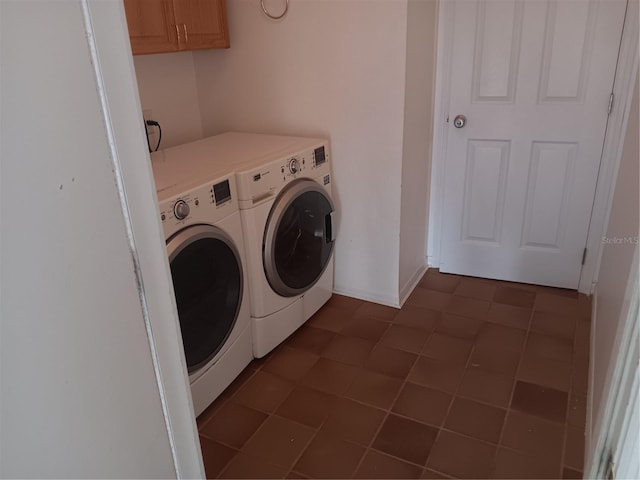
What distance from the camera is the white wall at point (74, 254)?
0.59 metres

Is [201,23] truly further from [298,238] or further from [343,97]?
[298,238]

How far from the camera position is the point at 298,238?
232 centimetres

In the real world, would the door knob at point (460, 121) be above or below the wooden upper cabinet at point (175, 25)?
below

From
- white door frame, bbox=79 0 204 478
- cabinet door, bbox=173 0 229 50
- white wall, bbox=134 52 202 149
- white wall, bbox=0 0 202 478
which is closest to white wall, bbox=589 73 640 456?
white door frame, bbox=79 0 204 478

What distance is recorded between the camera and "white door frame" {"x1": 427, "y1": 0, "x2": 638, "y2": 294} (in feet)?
7.60

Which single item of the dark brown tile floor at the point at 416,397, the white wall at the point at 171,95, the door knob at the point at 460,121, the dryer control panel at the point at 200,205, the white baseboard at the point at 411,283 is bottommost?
the dark brown tile floor at the point at 416,397

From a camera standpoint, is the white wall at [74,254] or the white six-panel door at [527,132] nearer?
the white wall at [74,254]

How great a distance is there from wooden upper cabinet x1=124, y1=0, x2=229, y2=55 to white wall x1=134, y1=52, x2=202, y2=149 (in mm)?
293

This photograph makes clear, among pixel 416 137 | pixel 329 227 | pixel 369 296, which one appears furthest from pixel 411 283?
pixel 416 137
